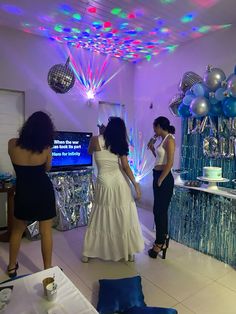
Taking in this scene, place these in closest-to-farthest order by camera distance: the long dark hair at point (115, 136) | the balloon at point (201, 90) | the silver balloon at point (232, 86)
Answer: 1. the long dark hair at point (115, 136)
2. the silver balloon at point (232, 86)
3. the balloon at point (201, 90)

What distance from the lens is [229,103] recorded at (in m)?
2.45

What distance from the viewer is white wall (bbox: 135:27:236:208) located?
301 centimetres

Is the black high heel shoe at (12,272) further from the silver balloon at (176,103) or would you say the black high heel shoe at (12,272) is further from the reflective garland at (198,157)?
the silver balloon at (176,103)

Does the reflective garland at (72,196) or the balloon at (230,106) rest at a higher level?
the balloon at (230,106)

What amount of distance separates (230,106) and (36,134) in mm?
1812

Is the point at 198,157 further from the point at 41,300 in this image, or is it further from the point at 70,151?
the point at 41,300

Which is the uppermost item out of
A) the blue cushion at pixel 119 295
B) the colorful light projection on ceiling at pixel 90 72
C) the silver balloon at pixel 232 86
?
the colorful light projection on ceiling at pixel 90 72

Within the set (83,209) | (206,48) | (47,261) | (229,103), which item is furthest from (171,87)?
(47,261)

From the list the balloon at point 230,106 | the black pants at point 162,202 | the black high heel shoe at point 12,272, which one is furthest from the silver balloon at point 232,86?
the black high heel shoe at point 12,272

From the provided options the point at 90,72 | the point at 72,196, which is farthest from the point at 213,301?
the point at 90,72

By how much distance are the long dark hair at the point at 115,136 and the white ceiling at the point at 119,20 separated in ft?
4.09

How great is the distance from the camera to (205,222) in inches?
104

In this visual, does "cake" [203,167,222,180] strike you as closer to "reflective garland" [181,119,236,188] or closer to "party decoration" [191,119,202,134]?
"reflective garland" [181,119,236,188]

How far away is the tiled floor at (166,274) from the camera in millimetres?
1872
